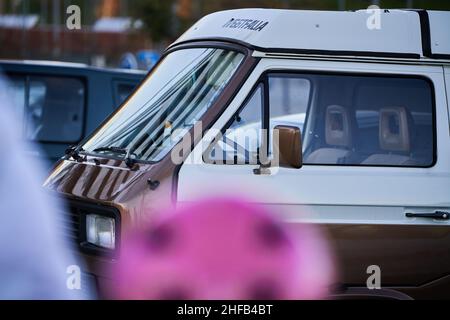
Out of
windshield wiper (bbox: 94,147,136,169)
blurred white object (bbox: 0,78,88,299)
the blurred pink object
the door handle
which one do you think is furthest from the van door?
blurred white object (bbox: 0,78,88,299)

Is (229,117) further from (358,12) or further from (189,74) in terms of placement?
(358,12)

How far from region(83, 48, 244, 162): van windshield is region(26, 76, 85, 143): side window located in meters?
3.68

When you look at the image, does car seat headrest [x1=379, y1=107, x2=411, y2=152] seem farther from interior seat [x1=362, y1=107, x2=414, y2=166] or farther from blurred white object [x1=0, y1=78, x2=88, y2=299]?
blurred white object [x1=0, y1=78, x2=88, y2=299]

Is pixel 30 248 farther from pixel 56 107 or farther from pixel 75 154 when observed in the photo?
pixel 56 107

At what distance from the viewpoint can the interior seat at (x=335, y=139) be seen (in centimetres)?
540

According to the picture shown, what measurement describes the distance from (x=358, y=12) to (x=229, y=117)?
108 cm

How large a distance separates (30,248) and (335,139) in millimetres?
1861

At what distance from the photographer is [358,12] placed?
5.64 meters

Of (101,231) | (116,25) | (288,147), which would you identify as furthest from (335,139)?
(116,25)

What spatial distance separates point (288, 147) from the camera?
16.8 ft

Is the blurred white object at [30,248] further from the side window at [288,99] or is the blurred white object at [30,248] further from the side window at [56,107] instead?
the side window at [56,107]

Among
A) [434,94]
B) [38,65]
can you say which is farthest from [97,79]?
[434,94]

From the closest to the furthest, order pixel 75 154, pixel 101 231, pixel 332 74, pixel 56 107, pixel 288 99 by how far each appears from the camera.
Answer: pixel 101 231 → pixel 332 74 → pixel 75 154 → pixel 288 99 → pixel 56 107

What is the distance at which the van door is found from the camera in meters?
5.18
